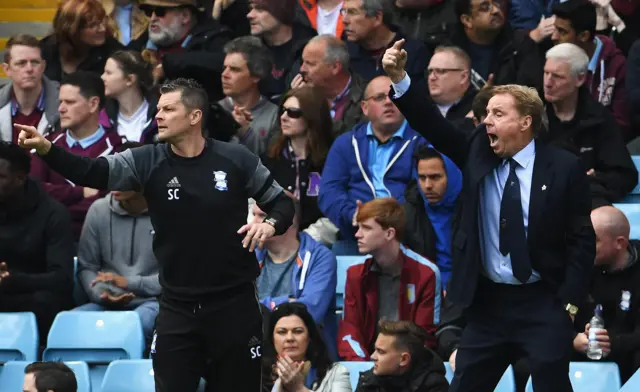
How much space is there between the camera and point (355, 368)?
7.71 metres

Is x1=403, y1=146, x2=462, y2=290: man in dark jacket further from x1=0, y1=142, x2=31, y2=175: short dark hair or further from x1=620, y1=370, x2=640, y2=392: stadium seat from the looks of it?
x1=0, y1=142, x2=31, y2=175: short dark hair

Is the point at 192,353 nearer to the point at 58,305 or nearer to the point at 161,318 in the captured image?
the point at 161,318

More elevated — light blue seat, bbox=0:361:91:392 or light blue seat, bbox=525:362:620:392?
light blue seat, bbox=525:362:620:392

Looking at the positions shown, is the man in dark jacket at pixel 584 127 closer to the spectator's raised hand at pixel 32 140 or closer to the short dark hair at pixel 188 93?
the short dark hair at pixel 188 93

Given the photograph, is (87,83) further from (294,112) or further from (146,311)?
(146,311)

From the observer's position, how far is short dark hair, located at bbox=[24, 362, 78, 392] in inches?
280

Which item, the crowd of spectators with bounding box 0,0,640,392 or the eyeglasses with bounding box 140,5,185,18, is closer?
the crowd of spectators with bounding box 0,0,640,392

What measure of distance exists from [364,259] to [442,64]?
1570 mm

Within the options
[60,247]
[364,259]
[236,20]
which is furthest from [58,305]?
[236,20]

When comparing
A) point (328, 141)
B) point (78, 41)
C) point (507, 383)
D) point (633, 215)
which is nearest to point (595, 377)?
point (507, 383)

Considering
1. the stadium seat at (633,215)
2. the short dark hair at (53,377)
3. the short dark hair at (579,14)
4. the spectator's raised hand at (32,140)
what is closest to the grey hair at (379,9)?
the short dark hair at (579,14)

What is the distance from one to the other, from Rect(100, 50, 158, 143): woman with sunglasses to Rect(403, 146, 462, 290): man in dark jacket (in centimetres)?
239

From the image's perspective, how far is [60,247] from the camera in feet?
29.1

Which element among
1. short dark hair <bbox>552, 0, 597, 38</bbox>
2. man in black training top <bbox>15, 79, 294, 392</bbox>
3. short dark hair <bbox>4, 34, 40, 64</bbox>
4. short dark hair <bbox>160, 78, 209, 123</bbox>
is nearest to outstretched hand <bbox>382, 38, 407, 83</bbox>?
man in black training top <bbox>15, 79, 294, 392</bbox>
